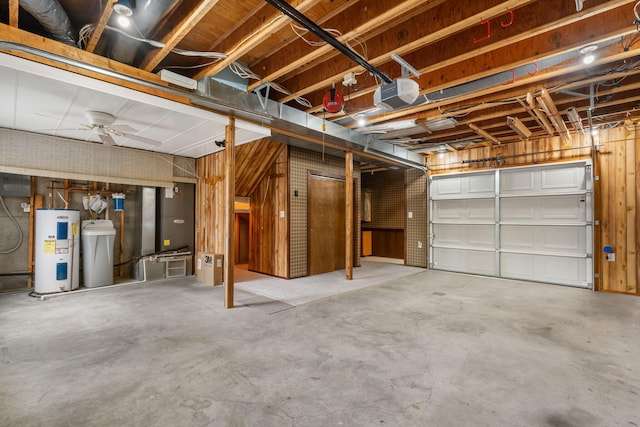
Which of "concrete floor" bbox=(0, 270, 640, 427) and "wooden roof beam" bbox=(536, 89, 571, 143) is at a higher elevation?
"wooden roof beam" bbox=(536, 89, 571, 143)

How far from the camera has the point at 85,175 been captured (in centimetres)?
495

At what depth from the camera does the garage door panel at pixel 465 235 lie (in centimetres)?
642

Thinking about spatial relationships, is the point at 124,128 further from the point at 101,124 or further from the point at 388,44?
the point at 388,44

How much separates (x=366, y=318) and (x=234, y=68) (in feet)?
11.4

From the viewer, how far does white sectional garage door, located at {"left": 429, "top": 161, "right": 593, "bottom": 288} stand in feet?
17.7

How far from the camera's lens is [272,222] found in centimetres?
615

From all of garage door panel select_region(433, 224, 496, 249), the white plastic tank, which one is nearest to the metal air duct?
the white plastic tank

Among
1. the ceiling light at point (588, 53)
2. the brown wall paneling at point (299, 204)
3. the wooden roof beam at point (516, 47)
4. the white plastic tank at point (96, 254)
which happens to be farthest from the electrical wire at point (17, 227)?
the ceiling light at point (588, 53)

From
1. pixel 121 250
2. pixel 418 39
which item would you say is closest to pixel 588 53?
pixel 418 39

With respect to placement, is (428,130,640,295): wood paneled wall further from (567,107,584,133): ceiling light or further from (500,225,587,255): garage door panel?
(567,107,584,133): ceiling light

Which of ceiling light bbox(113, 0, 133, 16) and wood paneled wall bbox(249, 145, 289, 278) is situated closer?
ceiling light bbox(113, 0, 133, 16)

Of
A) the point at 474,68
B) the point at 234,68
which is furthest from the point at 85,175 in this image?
the point at 474,68

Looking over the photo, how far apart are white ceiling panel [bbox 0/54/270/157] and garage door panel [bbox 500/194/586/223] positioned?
5.33m

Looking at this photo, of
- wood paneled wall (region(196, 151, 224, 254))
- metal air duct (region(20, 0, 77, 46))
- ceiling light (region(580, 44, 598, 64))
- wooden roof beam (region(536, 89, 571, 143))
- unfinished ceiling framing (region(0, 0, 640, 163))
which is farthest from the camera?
wood paneled wall (region(196, 151, 224, 254))
